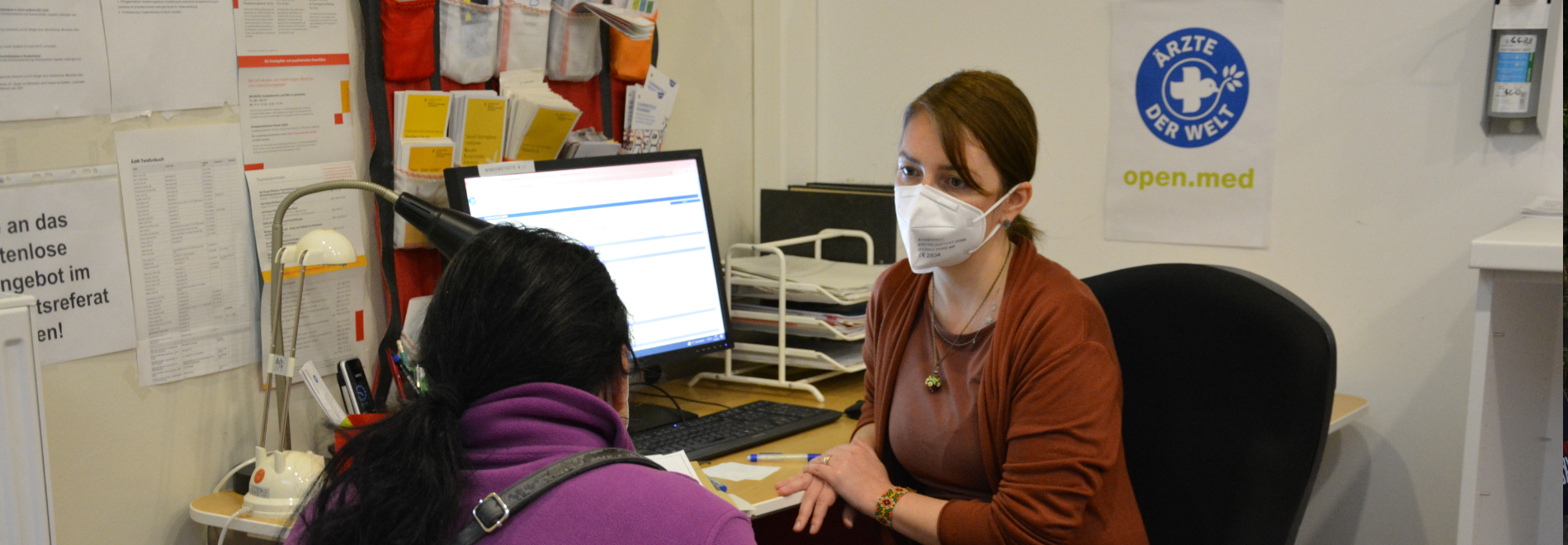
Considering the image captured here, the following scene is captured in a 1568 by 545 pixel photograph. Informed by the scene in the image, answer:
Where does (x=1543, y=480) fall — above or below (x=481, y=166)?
below

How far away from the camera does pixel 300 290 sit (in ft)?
4.86

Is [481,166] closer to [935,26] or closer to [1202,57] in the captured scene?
[935,26]

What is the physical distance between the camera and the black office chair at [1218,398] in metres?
1.28

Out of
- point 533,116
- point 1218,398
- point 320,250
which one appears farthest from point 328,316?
point 1218,398

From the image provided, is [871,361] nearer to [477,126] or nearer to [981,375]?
[981,375]

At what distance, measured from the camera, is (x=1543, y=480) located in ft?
4.53

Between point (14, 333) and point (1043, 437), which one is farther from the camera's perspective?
point (1043, 437)

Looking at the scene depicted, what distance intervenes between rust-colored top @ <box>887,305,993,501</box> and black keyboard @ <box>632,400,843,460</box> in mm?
312

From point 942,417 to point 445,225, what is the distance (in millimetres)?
690

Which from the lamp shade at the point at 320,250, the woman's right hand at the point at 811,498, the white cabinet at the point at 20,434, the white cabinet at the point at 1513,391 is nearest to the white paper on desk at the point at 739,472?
the woman's right hand at the point at 811,498

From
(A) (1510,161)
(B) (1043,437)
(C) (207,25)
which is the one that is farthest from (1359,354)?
(C) (207,25)

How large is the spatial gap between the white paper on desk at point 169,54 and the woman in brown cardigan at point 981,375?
37.5 inches

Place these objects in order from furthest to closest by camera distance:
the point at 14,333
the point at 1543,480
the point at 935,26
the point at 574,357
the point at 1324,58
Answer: the point at 935,26 → the point at 1324,58 → the point at 1543,480 → the point at 14,333 → the point at 574,357

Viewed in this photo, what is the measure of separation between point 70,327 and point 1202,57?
1847mm
